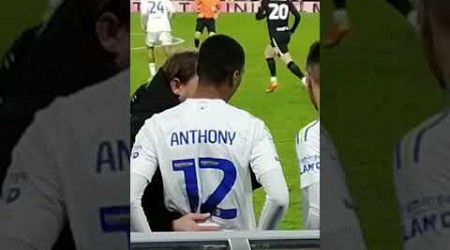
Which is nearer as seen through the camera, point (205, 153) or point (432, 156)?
point (432, 156)

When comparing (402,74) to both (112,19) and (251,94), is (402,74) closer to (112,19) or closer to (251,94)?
(112,19)

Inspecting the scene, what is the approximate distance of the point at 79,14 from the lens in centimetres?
222

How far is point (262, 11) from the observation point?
22.1 feet

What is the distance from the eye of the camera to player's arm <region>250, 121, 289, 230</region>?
398 centimetres

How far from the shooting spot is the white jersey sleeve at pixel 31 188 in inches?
87.4

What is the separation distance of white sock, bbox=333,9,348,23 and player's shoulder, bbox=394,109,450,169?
30cm

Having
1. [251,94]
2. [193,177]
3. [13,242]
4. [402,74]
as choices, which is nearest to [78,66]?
[13,242]

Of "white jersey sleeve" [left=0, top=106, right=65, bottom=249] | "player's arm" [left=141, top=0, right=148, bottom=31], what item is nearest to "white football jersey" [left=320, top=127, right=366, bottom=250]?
"white jersey sleeve" [left=0, top=106, right=65, bottom=249]

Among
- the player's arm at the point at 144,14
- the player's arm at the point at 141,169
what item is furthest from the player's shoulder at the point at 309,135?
the player's arm at the point at 144,14

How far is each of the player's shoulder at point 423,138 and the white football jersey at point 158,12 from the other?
386 centimetres

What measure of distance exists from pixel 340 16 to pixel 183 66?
2.44 metres

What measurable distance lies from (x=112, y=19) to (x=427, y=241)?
89cm

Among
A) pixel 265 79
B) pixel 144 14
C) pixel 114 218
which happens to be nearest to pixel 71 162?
pixel 114 218

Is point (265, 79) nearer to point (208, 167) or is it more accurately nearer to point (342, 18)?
point (208, 167)
